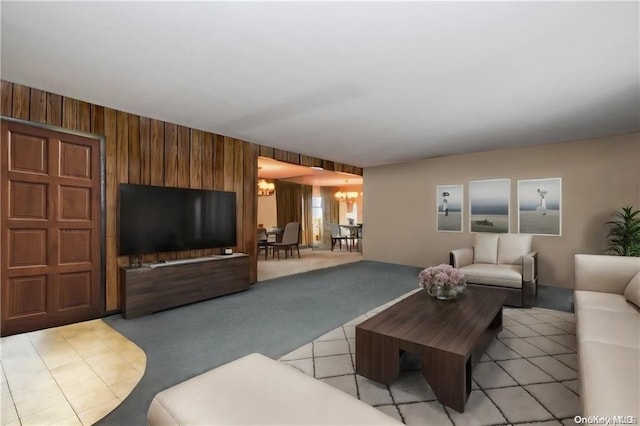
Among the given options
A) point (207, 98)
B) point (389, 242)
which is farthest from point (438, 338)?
point (389, 242)

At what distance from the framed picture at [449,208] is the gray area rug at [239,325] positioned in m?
1.75

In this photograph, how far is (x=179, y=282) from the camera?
3.76 m

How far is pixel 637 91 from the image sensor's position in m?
2.98

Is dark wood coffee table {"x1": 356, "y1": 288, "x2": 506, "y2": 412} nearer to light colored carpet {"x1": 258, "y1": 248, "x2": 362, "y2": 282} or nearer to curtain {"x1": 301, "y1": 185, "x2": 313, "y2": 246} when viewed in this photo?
light colored carpet {"x1": 258, "y1": 248, "x2": 362, "y2": 282}

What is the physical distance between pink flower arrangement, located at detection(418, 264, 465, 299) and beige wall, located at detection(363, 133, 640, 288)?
3.45 m

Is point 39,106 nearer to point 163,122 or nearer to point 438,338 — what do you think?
point 163,122

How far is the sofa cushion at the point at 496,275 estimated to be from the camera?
375 cm

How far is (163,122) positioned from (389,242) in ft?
17.3

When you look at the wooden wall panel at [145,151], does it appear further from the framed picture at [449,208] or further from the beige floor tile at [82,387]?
the framed picture at [449,208]

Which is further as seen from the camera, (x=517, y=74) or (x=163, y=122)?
(x=163, y=122)

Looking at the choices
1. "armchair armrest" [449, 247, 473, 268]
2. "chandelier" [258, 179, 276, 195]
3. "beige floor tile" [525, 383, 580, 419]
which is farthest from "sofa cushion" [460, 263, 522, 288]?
"chandelier" [258, 179, 276, 195]

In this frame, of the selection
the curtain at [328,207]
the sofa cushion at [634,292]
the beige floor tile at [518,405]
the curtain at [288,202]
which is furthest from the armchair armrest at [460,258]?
the curtain at [328,207]

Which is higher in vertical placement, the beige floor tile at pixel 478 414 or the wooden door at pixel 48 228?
the wooden door at pixel 48 228

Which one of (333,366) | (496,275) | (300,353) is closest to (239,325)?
(300,353)
